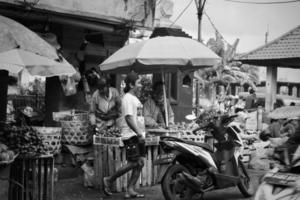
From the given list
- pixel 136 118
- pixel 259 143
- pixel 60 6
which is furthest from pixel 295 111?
pixel 259 143

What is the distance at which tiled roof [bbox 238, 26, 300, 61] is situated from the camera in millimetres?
20406

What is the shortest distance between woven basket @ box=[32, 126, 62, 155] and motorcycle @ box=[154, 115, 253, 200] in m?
2.11

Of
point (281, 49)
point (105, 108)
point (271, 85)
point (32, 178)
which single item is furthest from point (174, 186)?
point (271, 85)

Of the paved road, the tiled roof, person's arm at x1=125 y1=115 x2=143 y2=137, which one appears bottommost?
the paved road

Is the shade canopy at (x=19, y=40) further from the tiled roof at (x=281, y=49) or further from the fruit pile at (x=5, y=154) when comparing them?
the tiled roof at (x=281, y=49)

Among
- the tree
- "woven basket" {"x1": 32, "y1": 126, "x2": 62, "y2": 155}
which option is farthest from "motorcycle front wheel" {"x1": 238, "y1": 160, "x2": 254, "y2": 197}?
the tree

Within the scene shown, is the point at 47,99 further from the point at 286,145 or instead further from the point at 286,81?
the point at 286,81

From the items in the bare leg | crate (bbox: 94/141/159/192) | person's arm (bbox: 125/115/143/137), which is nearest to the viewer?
person's arm (bbox: 125/115/143/137)

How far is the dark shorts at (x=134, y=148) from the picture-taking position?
7.78m

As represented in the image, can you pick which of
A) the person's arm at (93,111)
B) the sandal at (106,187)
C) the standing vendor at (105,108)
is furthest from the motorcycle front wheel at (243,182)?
the person's arm at (93,111)

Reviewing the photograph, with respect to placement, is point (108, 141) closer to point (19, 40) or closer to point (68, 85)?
point (19, 40)

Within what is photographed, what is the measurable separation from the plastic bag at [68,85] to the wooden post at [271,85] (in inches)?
510

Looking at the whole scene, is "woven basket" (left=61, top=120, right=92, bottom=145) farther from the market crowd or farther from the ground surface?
the ground surface

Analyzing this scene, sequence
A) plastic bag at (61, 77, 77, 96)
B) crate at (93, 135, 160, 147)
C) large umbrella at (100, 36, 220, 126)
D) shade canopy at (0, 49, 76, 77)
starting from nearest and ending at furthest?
shade canopy at (0, 49, 76, 77) < crate at (93, 135, 160, 147) < large umbrella at (100, 36, 220, 126) < plastic bag at (61, 77, 77, 96)
